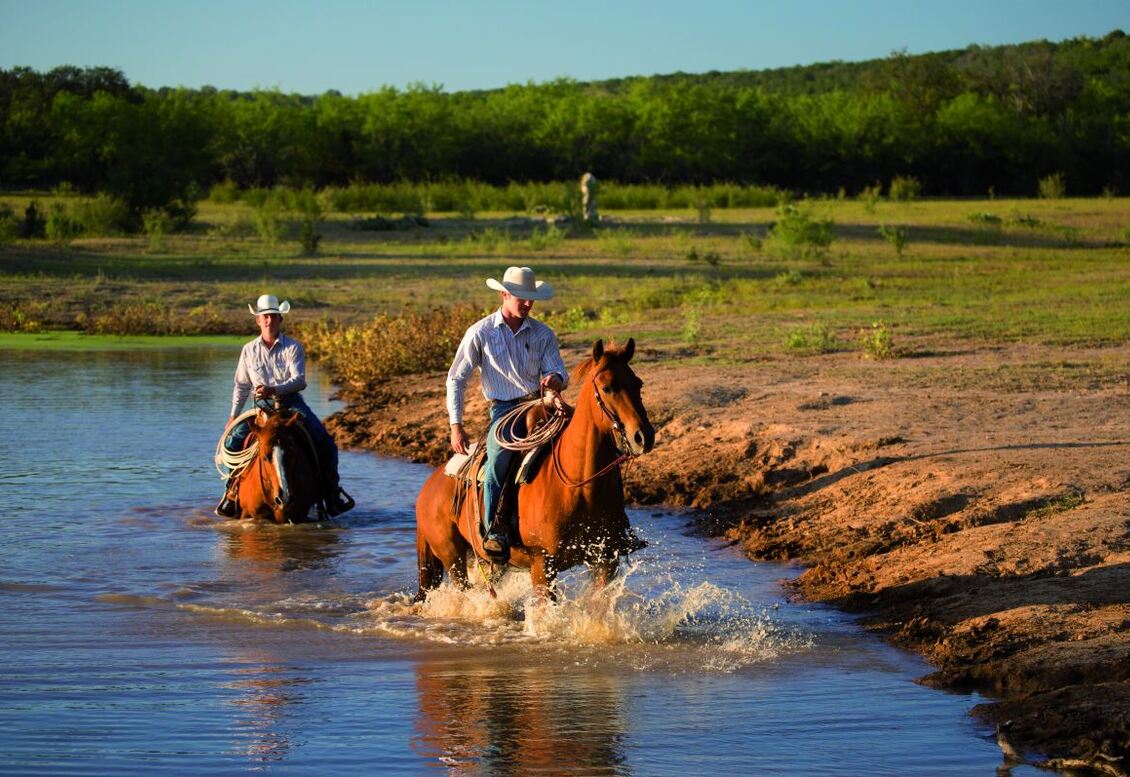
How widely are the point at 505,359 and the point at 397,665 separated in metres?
1.92

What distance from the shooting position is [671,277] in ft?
97.8

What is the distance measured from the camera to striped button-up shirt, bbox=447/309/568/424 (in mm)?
9039

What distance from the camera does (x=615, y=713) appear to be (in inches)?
299

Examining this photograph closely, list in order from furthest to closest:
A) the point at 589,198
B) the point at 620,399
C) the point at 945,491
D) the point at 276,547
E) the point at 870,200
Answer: the point at 870,200 < the point at 589,198 < the point at 276,547 < the point at 945,491 < the point at 620,399

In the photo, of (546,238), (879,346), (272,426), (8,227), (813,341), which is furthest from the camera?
(546,238)

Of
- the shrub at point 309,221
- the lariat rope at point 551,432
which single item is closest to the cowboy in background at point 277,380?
the lariat rope at point 551,432

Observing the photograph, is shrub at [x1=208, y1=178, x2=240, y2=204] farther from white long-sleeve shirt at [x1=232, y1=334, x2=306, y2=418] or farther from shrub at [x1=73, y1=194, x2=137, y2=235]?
white long-sleeve shirt at [x1=232, y1=334, x2=306, y2=418]

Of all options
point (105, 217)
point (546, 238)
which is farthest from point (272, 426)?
point (105, 217)

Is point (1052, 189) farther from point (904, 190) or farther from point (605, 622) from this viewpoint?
point (605, 622)

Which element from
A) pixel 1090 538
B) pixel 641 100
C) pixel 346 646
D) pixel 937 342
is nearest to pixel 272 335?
pixel 346 646

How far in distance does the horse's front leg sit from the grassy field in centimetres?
981

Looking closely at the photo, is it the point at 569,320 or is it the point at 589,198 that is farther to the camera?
the point at 589,198

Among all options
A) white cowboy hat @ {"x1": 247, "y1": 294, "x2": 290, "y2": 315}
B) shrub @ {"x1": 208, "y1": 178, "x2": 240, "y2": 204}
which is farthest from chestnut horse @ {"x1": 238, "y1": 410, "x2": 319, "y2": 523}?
shrub @ {"x1": 208, "y1": 178, "x2": 240, "y2": 204}

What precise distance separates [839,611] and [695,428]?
5304 mm
